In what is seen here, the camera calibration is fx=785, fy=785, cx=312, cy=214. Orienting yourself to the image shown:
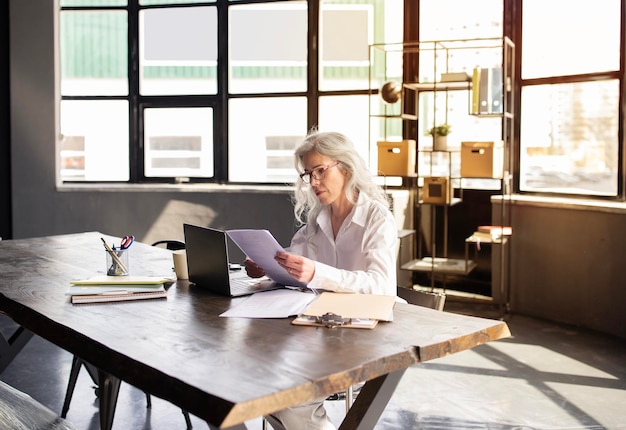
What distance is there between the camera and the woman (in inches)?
116

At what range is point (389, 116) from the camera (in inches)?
251

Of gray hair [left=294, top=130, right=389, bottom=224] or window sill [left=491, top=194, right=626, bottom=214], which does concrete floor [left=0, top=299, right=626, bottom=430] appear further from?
gray hair [left=294, top=130, right=389, bottom=224]

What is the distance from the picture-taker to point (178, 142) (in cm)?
745

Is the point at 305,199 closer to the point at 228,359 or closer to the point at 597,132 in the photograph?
the point at 228,359

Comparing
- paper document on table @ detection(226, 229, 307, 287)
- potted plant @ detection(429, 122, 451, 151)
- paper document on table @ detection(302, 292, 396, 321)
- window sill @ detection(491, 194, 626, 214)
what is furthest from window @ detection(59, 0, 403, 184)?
paper document on table @ detection(302, 292, 396, 321)

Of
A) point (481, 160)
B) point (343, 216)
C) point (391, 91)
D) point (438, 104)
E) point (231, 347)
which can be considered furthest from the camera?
point (438, 104)

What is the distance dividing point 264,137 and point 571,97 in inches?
108

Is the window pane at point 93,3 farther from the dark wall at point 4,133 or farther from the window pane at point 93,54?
the dark wall at point 4,133

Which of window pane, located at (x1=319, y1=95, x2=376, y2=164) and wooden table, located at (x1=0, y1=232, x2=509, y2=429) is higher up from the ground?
window pane, located at (x1=319, y1=95, x2=376, y2=164)

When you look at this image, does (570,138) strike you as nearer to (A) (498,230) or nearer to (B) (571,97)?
(B) (571,97)

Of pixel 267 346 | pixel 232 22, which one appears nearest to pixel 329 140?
pixel 267 346

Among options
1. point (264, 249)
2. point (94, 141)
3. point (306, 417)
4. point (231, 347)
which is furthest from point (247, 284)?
point (94, 141)

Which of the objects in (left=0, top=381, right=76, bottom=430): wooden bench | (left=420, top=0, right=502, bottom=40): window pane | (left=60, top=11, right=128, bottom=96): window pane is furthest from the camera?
(left=60, top=11, right=128, bottom=96): window pane

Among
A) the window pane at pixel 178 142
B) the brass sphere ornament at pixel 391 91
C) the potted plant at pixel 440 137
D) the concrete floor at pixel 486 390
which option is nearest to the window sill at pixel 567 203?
the potted plant at pixel 440 137
